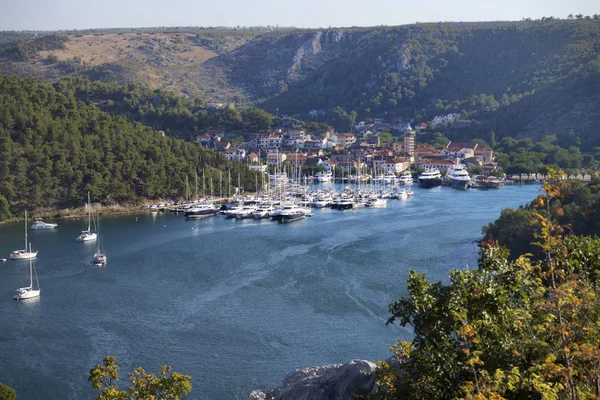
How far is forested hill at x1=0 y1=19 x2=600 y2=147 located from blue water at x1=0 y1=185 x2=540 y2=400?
831 inches

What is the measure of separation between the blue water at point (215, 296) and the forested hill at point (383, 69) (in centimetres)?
2111

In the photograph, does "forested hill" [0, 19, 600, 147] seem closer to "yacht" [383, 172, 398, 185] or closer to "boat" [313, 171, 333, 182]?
"yacht" [383, 172, 398, 185]

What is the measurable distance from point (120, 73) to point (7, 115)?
29.4 metres

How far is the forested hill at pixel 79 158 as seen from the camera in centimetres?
2048

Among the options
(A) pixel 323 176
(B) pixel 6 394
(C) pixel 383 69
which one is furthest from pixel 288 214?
(C) pixel 383 69

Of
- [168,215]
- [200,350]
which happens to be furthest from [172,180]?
[200,350]

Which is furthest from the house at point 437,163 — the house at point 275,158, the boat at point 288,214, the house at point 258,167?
the boat at point 288,214

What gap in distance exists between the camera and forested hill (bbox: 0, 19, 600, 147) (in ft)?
127

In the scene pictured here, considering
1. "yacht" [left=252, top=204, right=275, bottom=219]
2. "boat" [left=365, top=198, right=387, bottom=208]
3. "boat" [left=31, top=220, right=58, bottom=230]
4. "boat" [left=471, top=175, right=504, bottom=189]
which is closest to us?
"boat" [left=31, top=220, right=58, bottom=230]

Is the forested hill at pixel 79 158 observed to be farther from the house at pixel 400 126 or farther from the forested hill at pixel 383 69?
the forested hill at pixel 383 69

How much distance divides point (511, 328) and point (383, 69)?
4863 cm

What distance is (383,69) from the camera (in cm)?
5116

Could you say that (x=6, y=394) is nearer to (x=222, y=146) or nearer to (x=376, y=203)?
(x=376, y=203)

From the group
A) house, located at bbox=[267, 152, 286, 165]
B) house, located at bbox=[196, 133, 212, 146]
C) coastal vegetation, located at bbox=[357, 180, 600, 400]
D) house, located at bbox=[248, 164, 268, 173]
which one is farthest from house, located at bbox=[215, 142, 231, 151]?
coastal vegetation, located at bbox=[357, 180, 600, 400]
